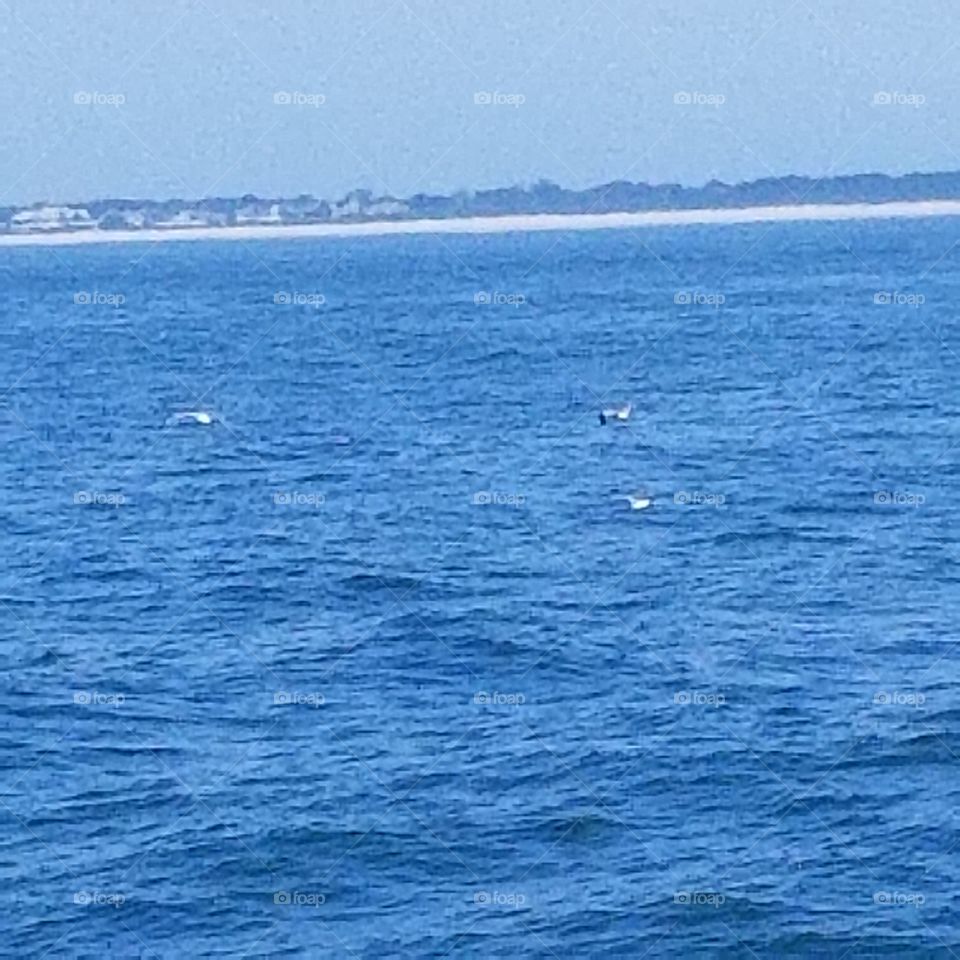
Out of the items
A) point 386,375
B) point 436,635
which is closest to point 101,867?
point 436,635

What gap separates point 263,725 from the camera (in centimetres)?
2433

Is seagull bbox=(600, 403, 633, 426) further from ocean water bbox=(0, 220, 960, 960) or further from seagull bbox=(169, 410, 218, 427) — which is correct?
seagull bbox=(169, 410, 218, 427)

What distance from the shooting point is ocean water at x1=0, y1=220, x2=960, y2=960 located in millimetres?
18938

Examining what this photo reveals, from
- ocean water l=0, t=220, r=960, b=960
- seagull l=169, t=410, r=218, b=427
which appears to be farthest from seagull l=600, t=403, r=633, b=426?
seagull l=169, t=410, r=218, b=427

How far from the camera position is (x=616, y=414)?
5291 centimetres

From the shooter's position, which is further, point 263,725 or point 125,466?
point 125,466

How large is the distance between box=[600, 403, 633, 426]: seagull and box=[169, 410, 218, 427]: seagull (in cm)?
1076

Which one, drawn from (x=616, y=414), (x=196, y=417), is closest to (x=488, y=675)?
(x=616, y=414)

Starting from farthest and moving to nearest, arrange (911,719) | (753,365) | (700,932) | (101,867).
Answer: (753,365), (911,719), (101,867), (700,932)

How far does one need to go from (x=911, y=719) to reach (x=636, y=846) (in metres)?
5.00

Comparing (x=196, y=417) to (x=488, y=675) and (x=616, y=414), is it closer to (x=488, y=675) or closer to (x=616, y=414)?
(x=616, y=414)

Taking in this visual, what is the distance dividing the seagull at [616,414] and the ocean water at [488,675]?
78cm

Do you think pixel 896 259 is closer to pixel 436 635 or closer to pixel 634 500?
pixel 634 500

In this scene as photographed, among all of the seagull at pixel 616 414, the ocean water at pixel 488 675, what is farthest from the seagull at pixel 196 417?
the seagull at pixel 616 414
